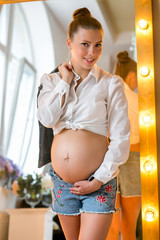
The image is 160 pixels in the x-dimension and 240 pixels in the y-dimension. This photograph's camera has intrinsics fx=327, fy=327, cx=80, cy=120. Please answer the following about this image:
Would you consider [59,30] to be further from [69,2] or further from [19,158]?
[19,158]

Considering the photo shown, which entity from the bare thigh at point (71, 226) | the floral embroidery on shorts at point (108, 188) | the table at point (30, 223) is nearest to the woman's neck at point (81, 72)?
the floral embroidery on shorts at point (108, 188)

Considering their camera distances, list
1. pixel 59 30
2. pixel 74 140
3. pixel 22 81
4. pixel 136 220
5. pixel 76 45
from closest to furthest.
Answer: pixel 74 140 < pixel 76 45 < pixel 136 220 < pixel 59 30 < pixel 22 81

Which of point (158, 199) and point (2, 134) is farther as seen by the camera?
point (2, 134)

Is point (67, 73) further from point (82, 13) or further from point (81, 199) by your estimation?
point (81, 199)

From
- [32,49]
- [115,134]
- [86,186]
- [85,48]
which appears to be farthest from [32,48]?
[86,186]

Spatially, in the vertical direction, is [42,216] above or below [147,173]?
below

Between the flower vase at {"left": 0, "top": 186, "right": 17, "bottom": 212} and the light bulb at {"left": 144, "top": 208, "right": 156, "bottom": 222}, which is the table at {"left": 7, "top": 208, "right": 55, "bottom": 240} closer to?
the flower vase at {"left": 0, "top": 186, "right": 17, "bottom": 212}

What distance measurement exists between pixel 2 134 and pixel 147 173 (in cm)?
80

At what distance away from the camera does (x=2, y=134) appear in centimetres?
177

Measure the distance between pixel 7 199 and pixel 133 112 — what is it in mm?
794

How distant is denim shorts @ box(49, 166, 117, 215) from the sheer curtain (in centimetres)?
45

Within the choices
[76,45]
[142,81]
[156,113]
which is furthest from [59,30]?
[156,113]

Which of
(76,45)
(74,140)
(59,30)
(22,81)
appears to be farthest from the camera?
(22,81)

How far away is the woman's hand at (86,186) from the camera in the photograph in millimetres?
1174
